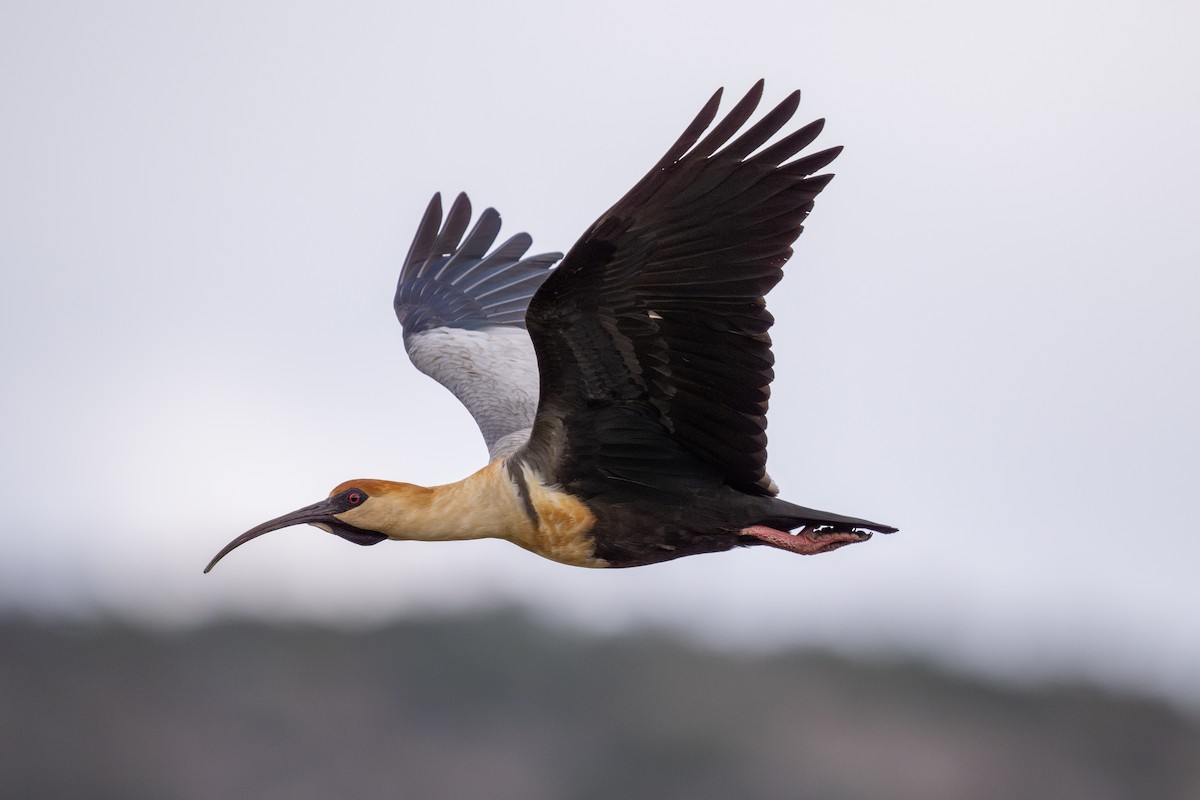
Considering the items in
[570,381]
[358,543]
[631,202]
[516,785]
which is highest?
[631,202]

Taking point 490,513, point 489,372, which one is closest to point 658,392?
point 490,513

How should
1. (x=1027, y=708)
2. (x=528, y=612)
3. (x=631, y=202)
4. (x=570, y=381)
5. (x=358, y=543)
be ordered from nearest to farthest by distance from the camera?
(x=631, y=202) < (x=570, y=381) < (x=358, y=543) < (x=1027, y=708) < (x=528, y=612)

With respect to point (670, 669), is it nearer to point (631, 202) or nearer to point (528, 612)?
point (528, 612)

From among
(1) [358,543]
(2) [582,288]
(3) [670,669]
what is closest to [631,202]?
(2) [582,288]

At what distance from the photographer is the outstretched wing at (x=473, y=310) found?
14.9m

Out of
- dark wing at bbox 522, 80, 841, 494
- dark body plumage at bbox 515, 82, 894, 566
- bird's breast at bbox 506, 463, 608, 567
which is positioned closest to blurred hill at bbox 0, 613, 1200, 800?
bird's breast at bbox 506, 463, 608, 567

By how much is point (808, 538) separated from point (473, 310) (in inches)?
180

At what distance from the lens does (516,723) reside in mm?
48719

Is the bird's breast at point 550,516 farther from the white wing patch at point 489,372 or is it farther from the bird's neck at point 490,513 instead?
the white wing patch at point 489,372

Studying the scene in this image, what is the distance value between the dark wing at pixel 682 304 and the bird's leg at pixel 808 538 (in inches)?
17.1

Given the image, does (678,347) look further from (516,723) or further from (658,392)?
(516,723)

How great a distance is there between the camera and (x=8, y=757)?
4553 centimetres

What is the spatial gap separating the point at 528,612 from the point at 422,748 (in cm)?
1117

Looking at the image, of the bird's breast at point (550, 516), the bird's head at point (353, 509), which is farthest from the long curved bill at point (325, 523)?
the bird's breast at point (550, 516)
